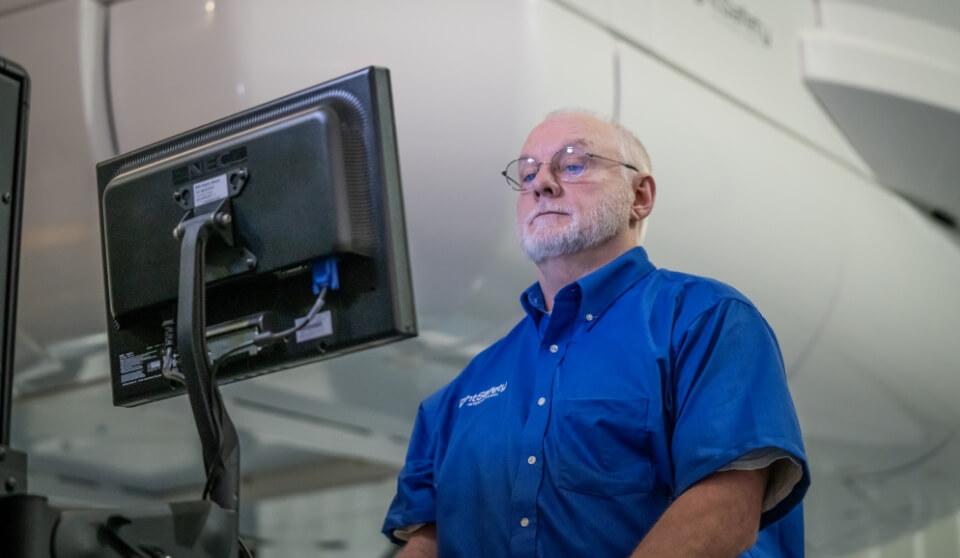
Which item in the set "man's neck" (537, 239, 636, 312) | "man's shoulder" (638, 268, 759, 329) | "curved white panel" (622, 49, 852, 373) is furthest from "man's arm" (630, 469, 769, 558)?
"curved white panel" (622, 49, 852, 373)

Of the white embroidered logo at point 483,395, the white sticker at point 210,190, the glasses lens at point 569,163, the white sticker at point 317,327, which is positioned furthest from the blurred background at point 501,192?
the white sticker at point 317,327

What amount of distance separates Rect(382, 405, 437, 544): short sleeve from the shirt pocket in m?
0.31

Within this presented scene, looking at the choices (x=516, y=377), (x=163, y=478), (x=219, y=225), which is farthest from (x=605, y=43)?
(x=163, y=478)

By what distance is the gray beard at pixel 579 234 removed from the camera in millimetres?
1884

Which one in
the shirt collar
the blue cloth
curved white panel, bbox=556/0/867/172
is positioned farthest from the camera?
curved white panel, bbox=556/0/867/172

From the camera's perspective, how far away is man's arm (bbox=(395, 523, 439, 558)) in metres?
1.86

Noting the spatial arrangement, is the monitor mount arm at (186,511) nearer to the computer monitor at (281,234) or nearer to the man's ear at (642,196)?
the computer monitor at (281,234)

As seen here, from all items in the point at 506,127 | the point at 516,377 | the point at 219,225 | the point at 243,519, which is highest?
the point at 506,127

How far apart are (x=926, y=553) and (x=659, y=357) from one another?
4.14m

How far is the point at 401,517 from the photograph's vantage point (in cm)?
188

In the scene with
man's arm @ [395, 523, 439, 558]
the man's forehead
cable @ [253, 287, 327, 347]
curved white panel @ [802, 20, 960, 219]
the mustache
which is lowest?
A: man's arm @ [395, 523, 439, 558]

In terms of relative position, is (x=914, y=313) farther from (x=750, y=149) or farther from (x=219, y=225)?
(x=219, y=225)

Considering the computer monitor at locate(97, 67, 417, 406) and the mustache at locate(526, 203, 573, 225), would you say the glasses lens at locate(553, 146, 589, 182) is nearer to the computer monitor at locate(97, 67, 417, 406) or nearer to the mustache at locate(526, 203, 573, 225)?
the mustache at locate(526, 203, 573, 225)

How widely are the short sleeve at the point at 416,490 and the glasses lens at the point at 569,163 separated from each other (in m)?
0.47
